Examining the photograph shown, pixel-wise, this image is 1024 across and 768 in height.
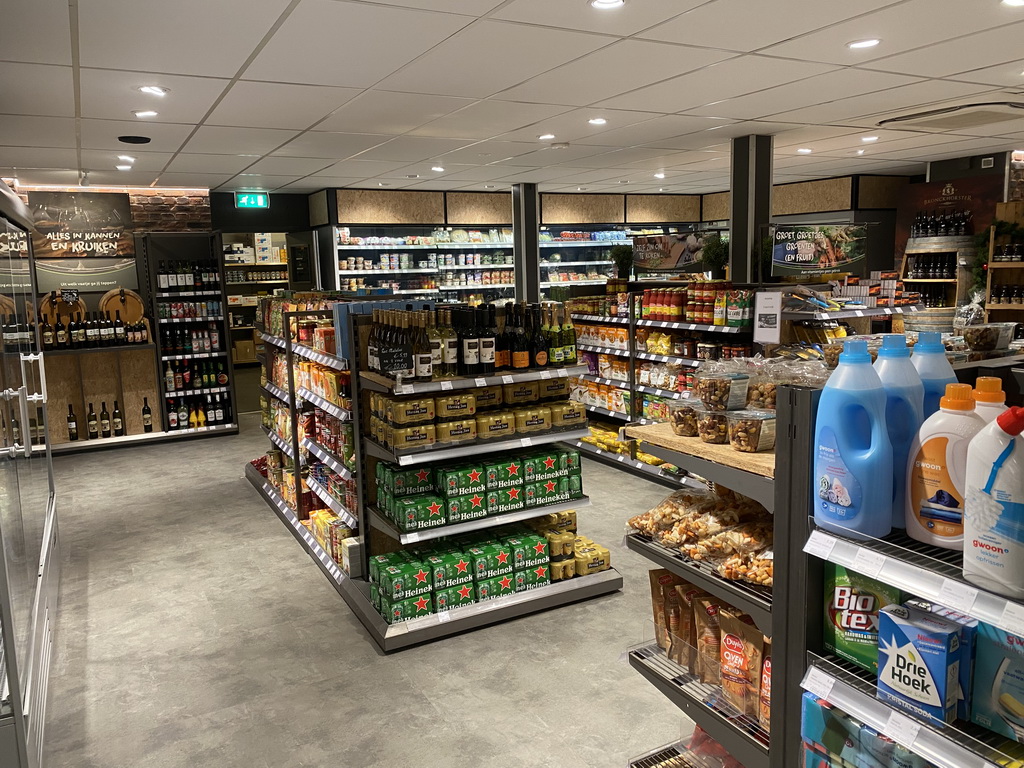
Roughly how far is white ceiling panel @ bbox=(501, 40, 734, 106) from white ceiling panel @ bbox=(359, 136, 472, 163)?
5.74ft

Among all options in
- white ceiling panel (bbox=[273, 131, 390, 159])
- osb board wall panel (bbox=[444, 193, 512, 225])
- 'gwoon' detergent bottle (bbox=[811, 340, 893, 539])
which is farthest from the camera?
osb board wall panel (bbox=[444, 193, 512, 225])

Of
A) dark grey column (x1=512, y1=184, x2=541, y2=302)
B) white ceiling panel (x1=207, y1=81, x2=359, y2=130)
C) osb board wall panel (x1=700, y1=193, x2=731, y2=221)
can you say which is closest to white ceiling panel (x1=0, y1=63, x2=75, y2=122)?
white ceiling panel (x1=207, y1=81, x2=359, y2=130)

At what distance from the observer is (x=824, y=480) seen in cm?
167

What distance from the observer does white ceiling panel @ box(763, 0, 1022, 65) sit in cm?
351

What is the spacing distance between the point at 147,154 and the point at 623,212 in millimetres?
7993

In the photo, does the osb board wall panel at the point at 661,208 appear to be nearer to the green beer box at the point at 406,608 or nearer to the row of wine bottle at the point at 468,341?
the row of wine bottle at the point at 468,341

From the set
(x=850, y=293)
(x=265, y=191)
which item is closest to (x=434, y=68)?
(x=850, y=293)

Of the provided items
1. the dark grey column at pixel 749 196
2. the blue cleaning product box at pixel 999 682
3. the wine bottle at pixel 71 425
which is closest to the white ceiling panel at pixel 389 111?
the dark grey column at pixel 749 196

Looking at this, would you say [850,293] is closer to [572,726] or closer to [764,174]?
[764,174]

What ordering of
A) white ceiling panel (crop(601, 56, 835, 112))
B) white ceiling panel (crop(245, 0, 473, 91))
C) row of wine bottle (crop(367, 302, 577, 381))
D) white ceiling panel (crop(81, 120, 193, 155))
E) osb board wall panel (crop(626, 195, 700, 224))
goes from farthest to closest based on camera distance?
1. osb board wall panel (crop(626, 195, 700, 224))
2. white ceiling panel (crop(81, 120, 193, 155))
3. white ceiling panel (crop(601, 56, 835, 112))
4. row of wine bottle (crop(367, 302, 577, 381))
5. white ceiling panel (crop(245, 0, 473, 91))

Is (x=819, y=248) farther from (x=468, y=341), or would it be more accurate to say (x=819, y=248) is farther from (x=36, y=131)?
(x=36, y=131)

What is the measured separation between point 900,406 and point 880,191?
1048 centimetres

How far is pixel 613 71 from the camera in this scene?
14.5ft

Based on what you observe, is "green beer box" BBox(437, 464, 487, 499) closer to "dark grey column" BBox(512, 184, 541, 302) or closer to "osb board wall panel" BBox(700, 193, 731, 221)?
"dark grey column" BBox(512, 184, 541, 302)
